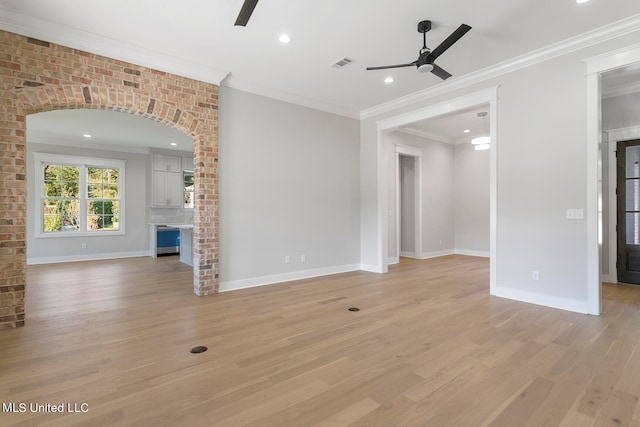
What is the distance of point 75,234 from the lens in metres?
7.56

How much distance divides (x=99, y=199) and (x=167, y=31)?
646cm

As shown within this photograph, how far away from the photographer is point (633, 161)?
15.4ft

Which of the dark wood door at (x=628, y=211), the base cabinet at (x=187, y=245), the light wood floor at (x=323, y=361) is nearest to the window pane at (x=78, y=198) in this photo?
the base cabinet at (x=187, y=245)

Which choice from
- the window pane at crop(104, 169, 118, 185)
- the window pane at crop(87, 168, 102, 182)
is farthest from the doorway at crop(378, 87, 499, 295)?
the window pane at crop(87, 168, 102, 182)

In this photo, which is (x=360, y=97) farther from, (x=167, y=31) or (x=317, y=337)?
(x=317, y=337)

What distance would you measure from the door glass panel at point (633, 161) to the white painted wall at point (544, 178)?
90.7 inches

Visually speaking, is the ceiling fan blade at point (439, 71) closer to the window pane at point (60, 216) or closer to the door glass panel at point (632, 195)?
the door glass panel at point (632, 195)

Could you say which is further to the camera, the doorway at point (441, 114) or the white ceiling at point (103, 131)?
the white ceiling at point (103, 131)

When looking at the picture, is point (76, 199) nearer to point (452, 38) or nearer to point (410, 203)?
point (410, 203)

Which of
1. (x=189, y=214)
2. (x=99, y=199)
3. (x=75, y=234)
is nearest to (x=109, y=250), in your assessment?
(x=75, y=234)

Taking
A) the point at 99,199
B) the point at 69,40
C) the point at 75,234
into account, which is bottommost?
the point at 75,234

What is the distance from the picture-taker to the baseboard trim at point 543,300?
341 centimetres

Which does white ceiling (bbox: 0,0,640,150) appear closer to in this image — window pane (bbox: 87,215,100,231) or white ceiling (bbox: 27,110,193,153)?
white ceiling (bbox: 27,110,193,153)

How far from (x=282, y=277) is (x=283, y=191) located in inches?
55.5
